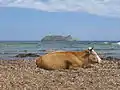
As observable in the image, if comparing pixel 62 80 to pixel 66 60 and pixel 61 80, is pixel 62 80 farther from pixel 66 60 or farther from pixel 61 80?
pixel 66 60

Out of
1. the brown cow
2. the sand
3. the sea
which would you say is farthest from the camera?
the sea

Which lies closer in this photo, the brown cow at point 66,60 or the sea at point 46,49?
the brown cow at point 66,60

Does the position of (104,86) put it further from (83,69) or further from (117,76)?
(83,69)

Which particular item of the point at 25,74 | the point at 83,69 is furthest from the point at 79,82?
the point at 83,69

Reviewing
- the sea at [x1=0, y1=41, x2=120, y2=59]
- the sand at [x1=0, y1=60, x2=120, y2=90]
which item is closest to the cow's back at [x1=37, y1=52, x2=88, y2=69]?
the sand at [x1=0, y1=60, x2=120, y2=90]

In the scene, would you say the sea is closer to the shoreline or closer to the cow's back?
the cow's back

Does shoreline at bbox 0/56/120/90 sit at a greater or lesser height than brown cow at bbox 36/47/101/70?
lesser

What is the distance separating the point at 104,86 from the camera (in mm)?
11617

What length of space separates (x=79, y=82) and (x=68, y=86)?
740mm

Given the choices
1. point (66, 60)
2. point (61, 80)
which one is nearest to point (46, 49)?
point (66, 60)

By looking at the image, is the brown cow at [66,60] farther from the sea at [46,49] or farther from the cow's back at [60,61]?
the sea at [46,49]

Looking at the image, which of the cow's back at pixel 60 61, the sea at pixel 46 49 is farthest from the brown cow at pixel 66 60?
the sea at pixel 46 49

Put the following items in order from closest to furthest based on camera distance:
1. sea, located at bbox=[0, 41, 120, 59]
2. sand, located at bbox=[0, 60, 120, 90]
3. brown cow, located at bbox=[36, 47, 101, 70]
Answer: sand, located at bbox=[0, 60, 120, 90] < brown cow, located at bbox=[36, 47, 101, 70] < sea, located at bbox=[0, 41, 120, 59]

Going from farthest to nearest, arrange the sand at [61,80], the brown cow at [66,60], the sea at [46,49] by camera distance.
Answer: the sea at [46,49] → the brown cow at [66,60] → the sand at [61,80]
